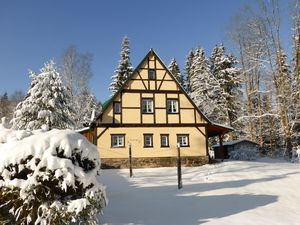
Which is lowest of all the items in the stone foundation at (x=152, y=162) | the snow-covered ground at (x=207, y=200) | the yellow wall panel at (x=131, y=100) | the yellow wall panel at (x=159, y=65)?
the snow-covered ground at (x=207, y=200)

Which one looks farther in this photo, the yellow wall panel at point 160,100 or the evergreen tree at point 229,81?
the evergreen tree at point 229,81

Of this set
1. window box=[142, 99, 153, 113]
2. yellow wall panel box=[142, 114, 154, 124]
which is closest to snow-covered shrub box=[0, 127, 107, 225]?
yellow wall panel box=[142, 114, 154, 124]

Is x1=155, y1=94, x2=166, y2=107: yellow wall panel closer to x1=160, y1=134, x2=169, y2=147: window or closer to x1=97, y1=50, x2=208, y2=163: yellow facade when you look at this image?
x1=97, y1=50, x2=208, y2=163: yellow facade

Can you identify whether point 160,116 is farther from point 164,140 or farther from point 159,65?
point 159,65

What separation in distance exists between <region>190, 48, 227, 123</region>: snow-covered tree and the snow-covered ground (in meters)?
18.2

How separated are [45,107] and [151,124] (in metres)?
7.62

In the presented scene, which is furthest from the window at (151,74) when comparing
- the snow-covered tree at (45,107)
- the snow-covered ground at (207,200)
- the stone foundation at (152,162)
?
the snow-covered ground at (207,200)

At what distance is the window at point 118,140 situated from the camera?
21.0 meters

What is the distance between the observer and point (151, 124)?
71.8 ft

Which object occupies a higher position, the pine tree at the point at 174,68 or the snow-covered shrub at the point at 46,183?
the pine tree at the point at 174,68

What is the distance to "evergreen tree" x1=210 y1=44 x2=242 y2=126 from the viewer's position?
34.3 metres

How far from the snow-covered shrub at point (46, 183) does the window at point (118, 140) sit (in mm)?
14898

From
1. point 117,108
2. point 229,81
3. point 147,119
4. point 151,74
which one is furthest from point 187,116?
point 229,81

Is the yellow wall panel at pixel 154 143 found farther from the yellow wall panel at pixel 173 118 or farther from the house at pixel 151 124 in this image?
the yellow wall panel at pixel 173 118
